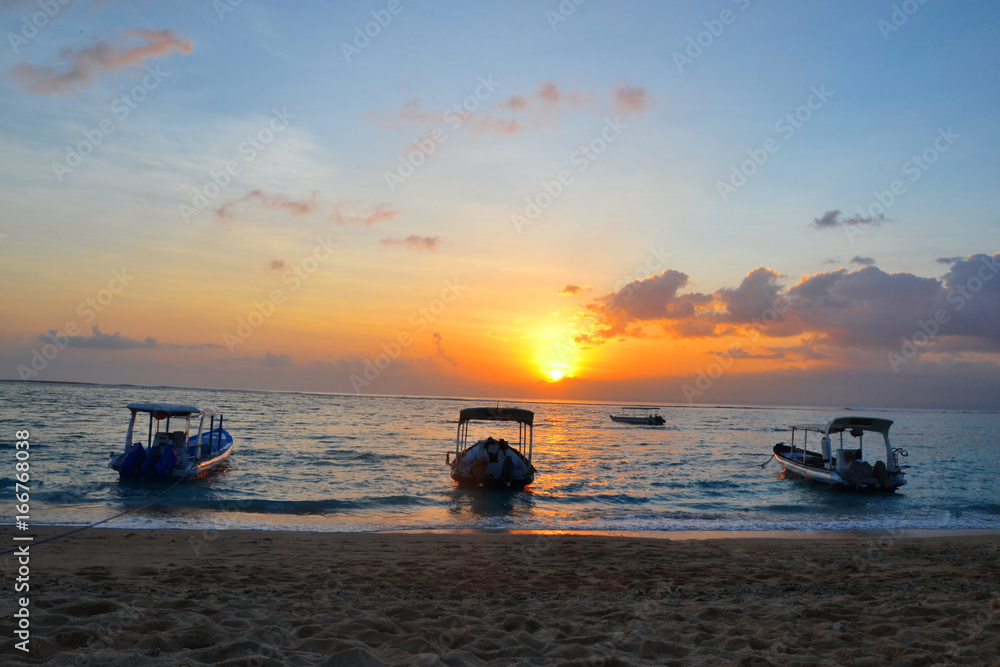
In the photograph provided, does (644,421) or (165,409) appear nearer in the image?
(165,409)

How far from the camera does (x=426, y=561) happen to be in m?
10.8

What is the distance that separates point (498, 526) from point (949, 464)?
127 feet

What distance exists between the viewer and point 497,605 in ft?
24.1

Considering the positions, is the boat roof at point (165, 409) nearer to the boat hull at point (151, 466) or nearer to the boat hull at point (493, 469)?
the boat hull at point (151, 466)

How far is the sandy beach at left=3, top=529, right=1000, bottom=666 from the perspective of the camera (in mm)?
5395

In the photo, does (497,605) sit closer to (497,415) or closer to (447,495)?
(447,495)

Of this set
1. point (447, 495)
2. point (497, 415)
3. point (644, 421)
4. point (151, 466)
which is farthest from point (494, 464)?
point (644, 421)

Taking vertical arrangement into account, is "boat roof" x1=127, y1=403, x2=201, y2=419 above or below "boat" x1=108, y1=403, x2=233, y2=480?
above

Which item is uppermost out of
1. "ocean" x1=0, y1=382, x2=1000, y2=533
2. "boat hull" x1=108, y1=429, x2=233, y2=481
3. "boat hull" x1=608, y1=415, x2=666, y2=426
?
"boat hull" x1=608, y1=415, x2=666, y2=426

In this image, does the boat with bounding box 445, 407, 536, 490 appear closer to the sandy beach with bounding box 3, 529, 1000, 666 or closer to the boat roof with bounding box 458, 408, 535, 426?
the boat roof with bounding box 458, 408, 535, 426

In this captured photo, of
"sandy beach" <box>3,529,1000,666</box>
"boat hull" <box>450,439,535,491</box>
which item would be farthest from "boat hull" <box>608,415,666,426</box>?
"sandy beach" <box>3,529,1000,666</box>

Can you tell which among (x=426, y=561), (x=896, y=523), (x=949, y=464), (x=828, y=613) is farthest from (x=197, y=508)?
(x=949, y=464)

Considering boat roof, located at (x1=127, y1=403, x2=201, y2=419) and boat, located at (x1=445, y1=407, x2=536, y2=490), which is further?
boat, located at (x1=445, y1=407, x2=536, y2=490)

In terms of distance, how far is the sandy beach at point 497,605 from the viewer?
212 inches
